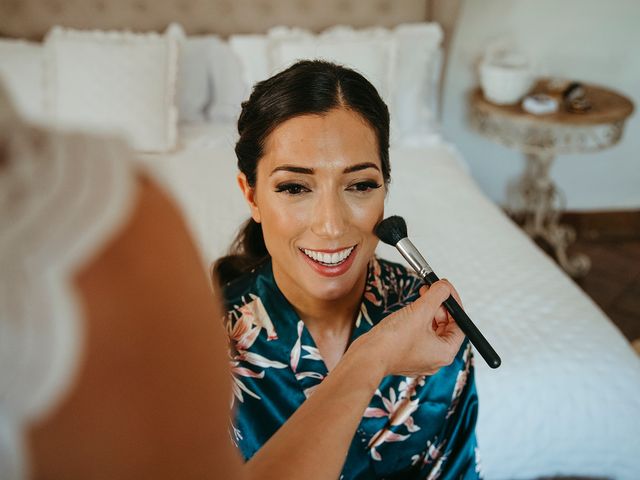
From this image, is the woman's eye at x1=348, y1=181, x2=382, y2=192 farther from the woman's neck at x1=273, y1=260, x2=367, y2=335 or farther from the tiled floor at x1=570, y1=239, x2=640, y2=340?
the tiled floor at x1=570, y1=239, x2=640, y2=340

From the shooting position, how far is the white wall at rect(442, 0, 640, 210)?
1.85 metres

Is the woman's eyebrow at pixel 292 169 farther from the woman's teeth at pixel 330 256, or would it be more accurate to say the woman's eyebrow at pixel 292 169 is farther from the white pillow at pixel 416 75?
the white pillow at pixel 416 75

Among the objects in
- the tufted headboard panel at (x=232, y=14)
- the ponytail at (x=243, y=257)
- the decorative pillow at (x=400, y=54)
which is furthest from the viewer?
the tufted headboard panel at (x=232, y=14)

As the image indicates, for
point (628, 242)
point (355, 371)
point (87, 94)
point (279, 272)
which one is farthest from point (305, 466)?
point (628, 242)

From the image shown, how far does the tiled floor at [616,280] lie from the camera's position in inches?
65.4

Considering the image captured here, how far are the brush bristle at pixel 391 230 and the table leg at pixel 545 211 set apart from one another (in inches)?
57.3

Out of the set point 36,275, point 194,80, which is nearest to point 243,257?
point 36,275

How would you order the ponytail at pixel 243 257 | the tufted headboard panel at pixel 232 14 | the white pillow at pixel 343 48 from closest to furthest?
the ponytail at pixel 243 257 → the white pillow at pixel 343 48 → the tufted headboard panel at pixel 232 14

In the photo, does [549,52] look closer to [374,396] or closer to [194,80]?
[194,80]

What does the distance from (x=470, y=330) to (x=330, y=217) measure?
168mm

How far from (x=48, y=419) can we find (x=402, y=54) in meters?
1.54

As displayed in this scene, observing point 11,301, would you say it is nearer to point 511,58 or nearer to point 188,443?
point 188,443

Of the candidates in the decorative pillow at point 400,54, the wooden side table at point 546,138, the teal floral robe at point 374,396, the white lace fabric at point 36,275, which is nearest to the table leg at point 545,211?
the wooden side table at point 546,138

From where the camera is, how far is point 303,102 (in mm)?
536
